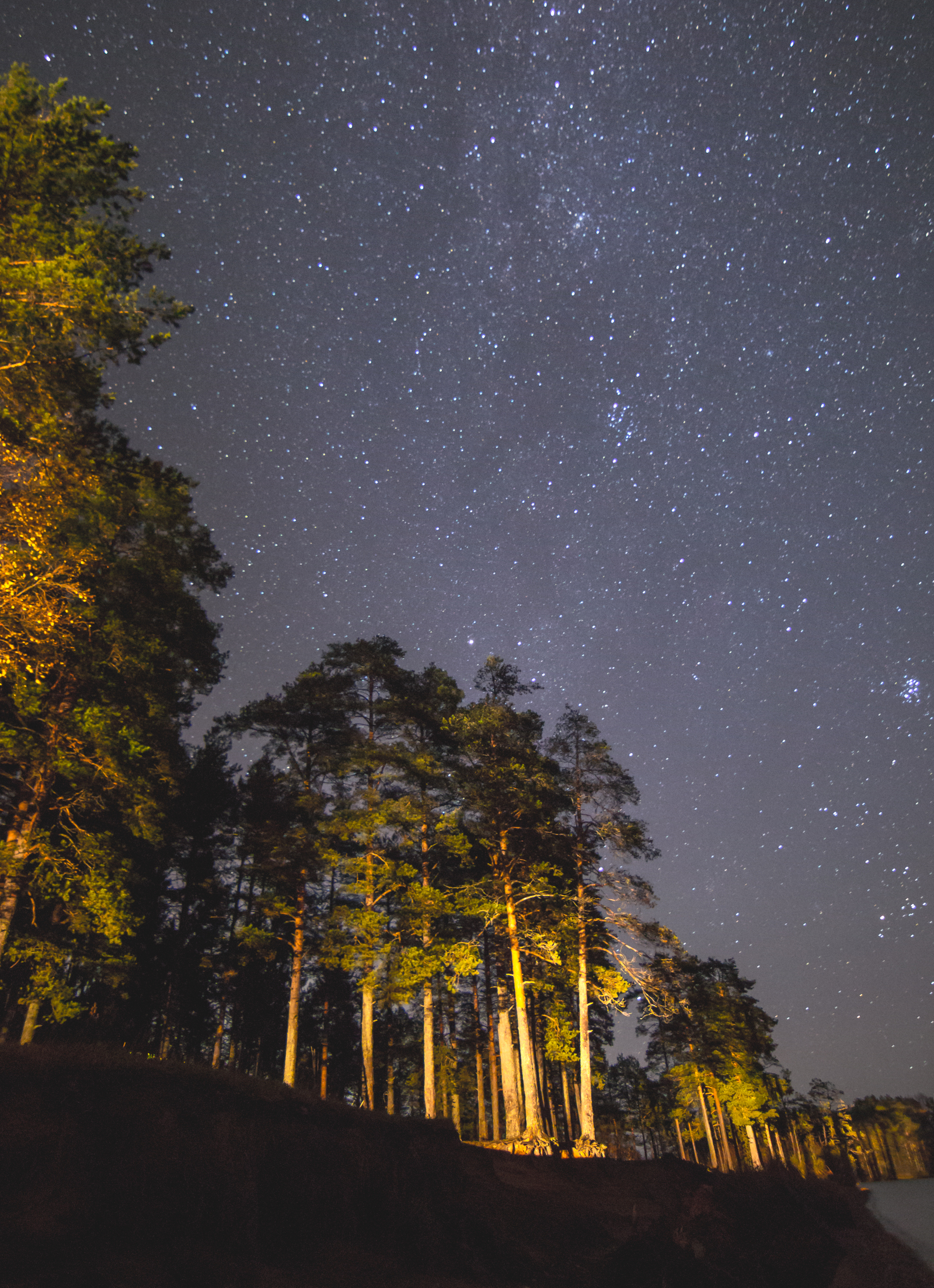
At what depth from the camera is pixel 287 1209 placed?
6859mm

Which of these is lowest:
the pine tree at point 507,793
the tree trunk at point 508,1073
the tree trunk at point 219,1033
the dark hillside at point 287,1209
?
the dark hillside at point 287,1209

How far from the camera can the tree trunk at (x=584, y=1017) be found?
1761cm

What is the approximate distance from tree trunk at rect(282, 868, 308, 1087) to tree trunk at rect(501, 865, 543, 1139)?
21.1 ft

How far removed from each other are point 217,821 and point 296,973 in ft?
39.5

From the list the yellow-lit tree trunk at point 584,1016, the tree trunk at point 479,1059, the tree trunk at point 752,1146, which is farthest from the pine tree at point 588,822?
the tree trunk at point 752,1146

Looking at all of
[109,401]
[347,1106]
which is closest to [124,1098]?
[347,1106]

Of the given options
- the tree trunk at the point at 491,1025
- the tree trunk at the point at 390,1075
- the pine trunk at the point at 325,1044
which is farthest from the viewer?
the tree trunk at the point at 390,1075

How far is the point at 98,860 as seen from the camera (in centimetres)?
1305

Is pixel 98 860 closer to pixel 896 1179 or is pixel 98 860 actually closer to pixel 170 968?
pixel 170 968

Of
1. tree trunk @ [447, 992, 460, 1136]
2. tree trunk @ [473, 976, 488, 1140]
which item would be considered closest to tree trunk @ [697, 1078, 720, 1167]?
tree trunk @ [473, 976, 488, 1140]

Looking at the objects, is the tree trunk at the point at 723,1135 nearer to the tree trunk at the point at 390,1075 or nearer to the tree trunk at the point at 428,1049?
the tree trunk at the point at 390,1075

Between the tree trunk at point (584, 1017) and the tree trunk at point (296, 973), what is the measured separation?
8135 mm

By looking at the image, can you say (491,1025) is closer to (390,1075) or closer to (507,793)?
(390,1075)

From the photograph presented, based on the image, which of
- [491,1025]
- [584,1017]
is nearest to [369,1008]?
[584,1017]
